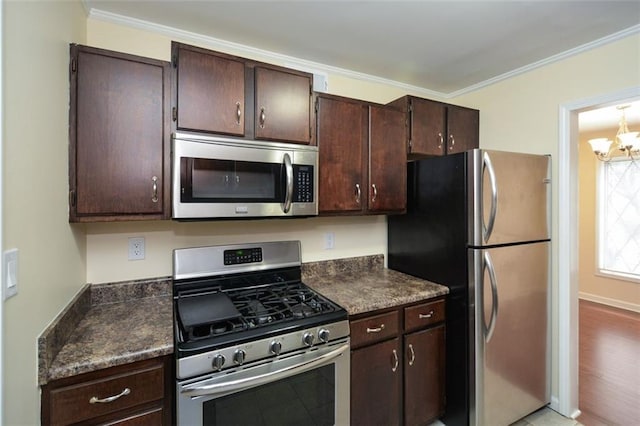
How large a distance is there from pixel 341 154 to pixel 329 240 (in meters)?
0.71

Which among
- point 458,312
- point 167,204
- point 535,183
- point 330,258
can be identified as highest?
point 535,183

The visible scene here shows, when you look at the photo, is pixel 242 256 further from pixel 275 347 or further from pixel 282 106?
pixel 282 106

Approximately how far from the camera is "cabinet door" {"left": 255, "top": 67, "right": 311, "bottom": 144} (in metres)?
1.68

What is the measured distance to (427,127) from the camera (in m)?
2.31

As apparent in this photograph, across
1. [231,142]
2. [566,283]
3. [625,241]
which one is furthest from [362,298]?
[625,241]

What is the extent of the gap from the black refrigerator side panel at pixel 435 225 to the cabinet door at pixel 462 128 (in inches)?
20.8

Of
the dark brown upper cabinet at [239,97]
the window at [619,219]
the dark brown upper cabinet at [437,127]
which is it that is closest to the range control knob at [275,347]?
the dark brown upper cabinet at [239,97]

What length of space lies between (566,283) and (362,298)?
148 centimetres

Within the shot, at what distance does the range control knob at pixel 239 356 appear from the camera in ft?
4.11

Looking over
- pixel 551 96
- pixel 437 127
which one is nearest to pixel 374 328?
pixel 437 127

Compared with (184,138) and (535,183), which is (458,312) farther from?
(184,138)

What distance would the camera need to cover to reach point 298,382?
1413mm

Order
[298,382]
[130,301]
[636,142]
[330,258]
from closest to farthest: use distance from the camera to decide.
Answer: [298,382], [130,301], [330,258], [636,142]

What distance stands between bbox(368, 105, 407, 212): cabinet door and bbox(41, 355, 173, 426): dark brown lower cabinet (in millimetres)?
1500
